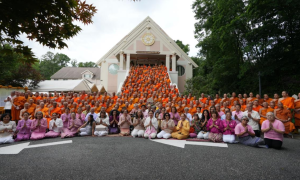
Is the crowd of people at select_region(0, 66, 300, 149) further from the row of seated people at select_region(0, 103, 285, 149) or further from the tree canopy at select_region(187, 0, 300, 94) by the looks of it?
the tree canopy at select_region(187, 0, 300, 94)

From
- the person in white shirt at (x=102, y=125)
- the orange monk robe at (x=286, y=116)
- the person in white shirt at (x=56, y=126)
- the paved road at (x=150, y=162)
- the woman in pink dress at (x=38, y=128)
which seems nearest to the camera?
the paved road at (x=150, y=162)

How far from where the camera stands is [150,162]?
13.7 feet

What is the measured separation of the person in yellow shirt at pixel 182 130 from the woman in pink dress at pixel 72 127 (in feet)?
13.3

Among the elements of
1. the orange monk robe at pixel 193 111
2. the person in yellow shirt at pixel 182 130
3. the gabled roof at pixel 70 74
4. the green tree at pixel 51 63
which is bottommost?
the person in yellow shirt at pixel 182 130

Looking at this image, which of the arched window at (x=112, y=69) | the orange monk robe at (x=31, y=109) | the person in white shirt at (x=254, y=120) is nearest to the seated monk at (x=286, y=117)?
the person in white shirt at (x=254, y=120)

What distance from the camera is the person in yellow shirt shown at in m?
6.83

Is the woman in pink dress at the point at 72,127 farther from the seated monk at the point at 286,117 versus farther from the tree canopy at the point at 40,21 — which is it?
the seated monk at the point at 286,117

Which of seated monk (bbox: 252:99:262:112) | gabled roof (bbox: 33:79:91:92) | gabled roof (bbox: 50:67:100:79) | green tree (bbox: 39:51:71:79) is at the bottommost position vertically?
seated monk (bbox: 252:99:262:112)

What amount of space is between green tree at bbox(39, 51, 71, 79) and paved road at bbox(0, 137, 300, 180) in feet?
208

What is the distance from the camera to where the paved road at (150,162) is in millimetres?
3508

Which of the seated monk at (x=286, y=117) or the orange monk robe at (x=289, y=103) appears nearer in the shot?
the seated monk at (x=286, y=117)

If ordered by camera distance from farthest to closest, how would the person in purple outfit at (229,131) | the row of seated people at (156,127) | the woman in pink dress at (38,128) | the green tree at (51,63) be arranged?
the green tree at (51,63) → the woman in pink dress at (38,128) → the person in purple outfit at (229,131) → the row of seated people at (156,127)

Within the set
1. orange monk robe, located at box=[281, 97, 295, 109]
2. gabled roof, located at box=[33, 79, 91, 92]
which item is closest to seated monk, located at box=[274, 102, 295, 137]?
orange monk robe, located at box=[281, 97, 295, 109]

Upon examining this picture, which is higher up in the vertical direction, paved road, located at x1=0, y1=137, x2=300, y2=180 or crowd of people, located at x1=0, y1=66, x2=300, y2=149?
crowd of people, located at x1=0, y1=66, x2=300, y2=149
